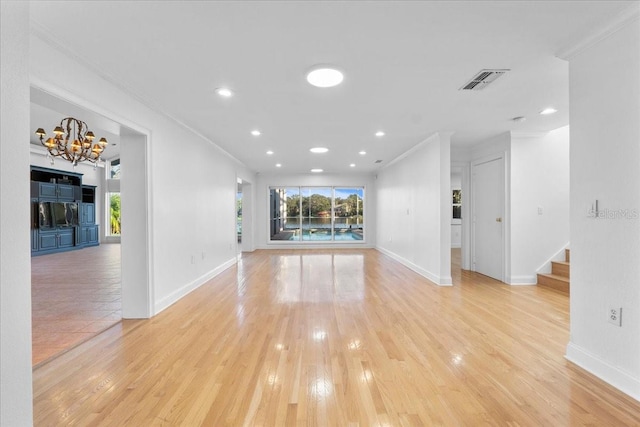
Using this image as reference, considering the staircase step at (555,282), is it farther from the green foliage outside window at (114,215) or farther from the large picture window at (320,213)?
the green foliage outside window at (114,215)

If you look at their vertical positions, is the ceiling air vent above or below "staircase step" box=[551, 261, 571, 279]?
above

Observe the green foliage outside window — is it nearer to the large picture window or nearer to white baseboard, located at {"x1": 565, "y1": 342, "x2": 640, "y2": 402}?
the large picture window

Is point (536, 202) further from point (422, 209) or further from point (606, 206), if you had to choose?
point (606, 206)

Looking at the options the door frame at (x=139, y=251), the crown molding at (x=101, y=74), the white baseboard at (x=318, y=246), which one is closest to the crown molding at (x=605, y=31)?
the crown molding at (x=101, y=74)

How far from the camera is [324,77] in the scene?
2703 millimetres

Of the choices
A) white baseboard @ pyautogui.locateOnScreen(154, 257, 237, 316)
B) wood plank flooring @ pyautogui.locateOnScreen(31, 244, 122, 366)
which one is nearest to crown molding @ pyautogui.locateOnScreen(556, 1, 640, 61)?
white baseboard @ pyautogui.locateOnScreen(154, 257, 237, 316)

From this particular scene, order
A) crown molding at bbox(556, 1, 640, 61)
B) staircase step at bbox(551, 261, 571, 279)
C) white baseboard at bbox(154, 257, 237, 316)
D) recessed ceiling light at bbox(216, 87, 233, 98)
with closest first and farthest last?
1. crown molding at bbox(556, 1, 640, 61)
2. recessed ceiling light at bbox(216, 87, 233, 98)
3. white baseboard at bbox(154, 257, 237, 316)
4. staircase step at bbox(551, 261, 571, 279)

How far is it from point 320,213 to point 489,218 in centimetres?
546

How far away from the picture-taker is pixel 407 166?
21.0ft

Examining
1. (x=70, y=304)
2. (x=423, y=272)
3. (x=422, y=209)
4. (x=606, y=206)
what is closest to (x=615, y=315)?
(x=606, y=206)

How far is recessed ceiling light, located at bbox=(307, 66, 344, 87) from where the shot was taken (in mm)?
2590

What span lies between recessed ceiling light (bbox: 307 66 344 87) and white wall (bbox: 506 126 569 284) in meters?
3.61

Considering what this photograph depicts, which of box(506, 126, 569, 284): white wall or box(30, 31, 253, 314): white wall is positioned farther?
box(506, 126, 569, 284): white wall

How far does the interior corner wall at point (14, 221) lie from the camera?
110cm
